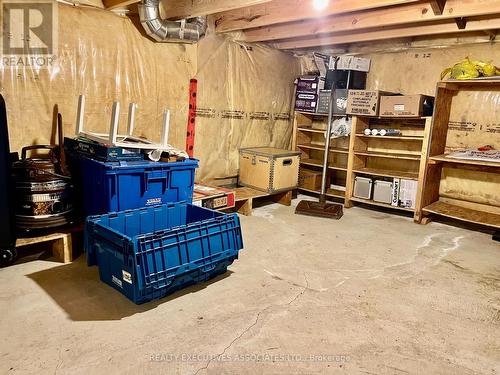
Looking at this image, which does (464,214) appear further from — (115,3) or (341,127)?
(115,3)

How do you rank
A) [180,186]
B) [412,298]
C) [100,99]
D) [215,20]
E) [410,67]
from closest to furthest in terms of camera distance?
[412,298], [180,186], [100,99], [215,20], [410,67]

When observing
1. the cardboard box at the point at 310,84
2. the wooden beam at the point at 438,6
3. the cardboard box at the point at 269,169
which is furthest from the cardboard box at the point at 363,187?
the wooden beam at the point at 438,6

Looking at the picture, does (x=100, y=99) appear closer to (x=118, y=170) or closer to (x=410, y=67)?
(x=118, y=170)

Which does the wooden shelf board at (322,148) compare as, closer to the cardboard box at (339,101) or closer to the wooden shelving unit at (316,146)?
the wooden shelving unit at (316,146)

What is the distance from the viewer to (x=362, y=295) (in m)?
2.44

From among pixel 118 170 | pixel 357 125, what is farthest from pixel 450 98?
pixel 118 170

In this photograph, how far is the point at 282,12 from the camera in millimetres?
3566

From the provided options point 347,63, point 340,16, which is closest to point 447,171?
→ point 347,63

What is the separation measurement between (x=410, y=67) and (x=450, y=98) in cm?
64

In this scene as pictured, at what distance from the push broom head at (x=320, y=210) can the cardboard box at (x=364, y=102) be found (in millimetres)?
1138

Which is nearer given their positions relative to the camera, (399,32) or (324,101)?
(399,32)

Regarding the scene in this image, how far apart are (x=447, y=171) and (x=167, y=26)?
11.4 ft

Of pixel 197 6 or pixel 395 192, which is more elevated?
pixel 197 6

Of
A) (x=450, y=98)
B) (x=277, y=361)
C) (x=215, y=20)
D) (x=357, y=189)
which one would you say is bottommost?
(x=277, y=361)
